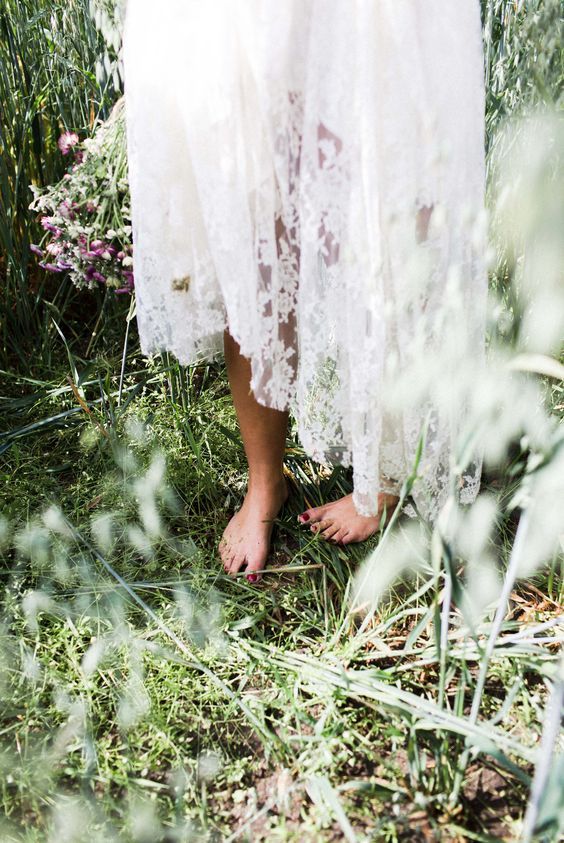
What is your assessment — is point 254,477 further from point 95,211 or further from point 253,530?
point 95,211

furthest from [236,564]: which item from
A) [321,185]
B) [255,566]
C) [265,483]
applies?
[321,185]

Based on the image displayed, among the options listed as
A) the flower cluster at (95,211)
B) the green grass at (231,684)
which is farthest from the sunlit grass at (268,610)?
the flower cluster at (95,211)

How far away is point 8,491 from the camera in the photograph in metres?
1.30

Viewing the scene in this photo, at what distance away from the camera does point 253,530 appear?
1.16m

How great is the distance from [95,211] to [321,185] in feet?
2.33

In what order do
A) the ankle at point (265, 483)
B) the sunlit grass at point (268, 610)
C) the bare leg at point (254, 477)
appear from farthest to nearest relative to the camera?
1. the ankle at point (265, 483)
2. the bare leg at point (254, 477)
3. the sunlit grass at point (268, 610)

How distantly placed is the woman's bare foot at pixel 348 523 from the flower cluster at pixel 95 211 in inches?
24.3

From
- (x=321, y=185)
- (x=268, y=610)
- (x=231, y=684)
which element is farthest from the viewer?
(x=268, y=610)

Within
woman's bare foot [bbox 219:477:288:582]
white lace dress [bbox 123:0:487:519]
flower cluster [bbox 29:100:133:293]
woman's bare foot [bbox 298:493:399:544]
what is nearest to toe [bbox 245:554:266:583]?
woman's bare foot [bbox 219:477:288:582]

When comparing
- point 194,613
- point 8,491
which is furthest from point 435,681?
point 8,491

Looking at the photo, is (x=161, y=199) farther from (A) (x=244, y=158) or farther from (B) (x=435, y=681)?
(B) (x=435, y=681)

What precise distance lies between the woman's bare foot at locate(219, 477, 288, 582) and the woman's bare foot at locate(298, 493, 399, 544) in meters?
0.08

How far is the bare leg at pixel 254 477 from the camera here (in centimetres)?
106

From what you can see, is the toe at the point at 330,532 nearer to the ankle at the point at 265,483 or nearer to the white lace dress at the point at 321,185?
the ankle at the point at 265,483
